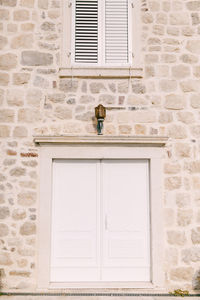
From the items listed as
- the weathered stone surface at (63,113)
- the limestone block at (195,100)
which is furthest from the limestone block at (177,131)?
the weathered stone surface at (63,113)

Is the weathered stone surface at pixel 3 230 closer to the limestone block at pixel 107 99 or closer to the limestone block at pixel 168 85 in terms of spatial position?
the limestone block at pixel 107 99

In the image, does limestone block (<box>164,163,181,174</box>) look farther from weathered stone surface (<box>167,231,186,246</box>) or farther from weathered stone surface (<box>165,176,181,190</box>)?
weathered stone surface (<box>167,231,186,246</box>)

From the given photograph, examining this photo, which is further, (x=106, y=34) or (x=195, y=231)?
(x=106, y=34)

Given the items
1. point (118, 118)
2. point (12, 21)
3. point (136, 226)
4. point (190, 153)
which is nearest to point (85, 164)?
point (118, 118)

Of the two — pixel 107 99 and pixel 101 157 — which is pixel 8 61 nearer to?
pixel 107 99

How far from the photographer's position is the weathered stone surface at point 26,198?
224 inches

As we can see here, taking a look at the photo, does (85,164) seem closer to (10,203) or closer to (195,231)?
(10,203)

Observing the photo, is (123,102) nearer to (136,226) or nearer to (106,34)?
(106,34)

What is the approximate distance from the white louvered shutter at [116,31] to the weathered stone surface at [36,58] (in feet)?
3.33

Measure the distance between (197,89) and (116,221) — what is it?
265 cm

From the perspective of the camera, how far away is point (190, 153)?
19.2 feet

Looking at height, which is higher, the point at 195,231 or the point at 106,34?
the point at 106,34

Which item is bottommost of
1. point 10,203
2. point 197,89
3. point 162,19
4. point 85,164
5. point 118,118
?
point 10,203

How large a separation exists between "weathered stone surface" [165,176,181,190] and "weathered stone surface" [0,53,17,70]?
3.26 m
